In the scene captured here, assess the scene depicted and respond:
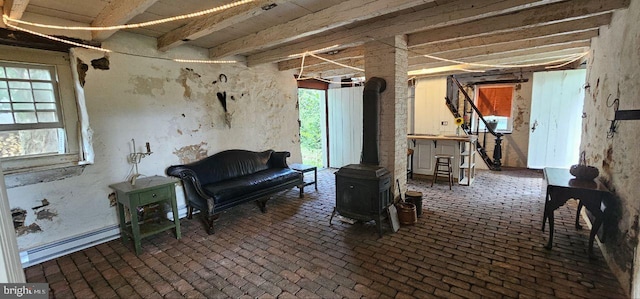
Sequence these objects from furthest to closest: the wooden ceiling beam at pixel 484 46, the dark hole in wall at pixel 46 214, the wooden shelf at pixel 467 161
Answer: the wooden shelf at pixel 467 161 → the wooden ceiling beam at pixel 484 46 → the dark hole in wall at pixel 46 214

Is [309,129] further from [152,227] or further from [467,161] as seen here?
[152,227]

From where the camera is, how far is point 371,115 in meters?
3.36

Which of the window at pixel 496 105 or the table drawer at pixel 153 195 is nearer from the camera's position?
the table drawer at pixel 153 195

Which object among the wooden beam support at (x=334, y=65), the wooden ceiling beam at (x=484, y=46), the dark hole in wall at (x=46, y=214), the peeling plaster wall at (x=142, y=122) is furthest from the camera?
the wooden beam support at (x=334, y=65)

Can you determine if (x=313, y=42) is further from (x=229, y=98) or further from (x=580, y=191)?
(x=580, y=191)

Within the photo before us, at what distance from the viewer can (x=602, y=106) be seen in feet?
9.95

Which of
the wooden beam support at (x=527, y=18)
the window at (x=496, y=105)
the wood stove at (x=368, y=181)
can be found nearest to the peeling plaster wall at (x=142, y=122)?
the wood stove at (x=368, y=181)

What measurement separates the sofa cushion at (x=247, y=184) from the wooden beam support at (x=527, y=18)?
2.63 meters

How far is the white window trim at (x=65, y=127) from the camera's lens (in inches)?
103

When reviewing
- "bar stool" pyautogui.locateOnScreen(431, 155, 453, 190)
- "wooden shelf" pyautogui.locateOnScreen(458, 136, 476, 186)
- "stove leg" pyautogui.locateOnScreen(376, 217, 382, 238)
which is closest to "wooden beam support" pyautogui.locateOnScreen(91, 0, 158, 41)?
"stove leg" pyautogui.locateOnScreen(376, 217, 382, 238)

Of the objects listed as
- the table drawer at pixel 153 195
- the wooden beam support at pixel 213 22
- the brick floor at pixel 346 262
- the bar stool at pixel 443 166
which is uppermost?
the wooden beam support at pixel 213 22

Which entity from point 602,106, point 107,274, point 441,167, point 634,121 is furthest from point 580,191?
point 107,274

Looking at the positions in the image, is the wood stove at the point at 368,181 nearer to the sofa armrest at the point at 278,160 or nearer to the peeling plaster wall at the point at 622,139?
the sofa armrest at the point at 278,160

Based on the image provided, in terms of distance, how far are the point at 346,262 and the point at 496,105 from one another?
20.7 ft
